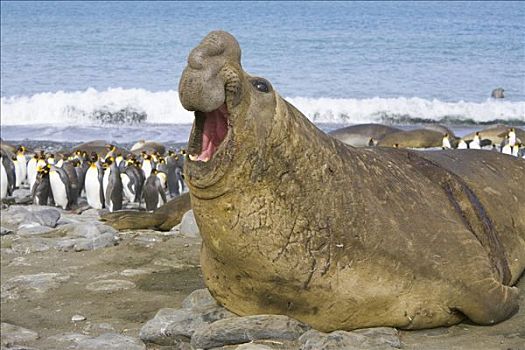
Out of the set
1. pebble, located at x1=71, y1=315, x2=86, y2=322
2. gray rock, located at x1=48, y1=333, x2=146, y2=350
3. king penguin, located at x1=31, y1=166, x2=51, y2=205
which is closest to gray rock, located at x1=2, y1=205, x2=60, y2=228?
pebble, located at x1=71, y1=315, x2=86, y2=322

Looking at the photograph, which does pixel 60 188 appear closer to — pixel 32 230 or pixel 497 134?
pixel 32 230

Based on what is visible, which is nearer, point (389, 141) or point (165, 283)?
point (165, 283)

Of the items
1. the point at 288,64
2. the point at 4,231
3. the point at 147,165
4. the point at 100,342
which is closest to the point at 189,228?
the point at 4,231

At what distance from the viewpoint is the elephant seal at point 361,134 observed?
Result: 2171 cm

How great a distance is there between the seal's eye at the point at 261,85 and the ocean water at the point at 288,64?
21.1m

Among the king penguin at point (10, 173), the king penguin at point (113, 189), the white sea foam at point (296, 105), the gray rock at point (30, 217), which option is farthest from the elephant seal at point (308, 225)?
the white sea foam at point (296, 105)

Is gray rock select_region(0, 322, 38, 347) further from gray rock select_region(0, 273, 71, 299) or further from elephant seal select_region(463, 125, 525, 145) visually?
elephant seal select_region(463, 125, 525, 145)

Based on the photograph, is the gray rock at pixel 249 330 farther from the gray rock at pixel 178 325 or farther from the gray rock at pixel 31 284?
the gray rock at pixel 31 284

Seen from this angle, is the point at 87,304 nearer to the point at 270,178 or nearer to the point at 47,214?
the point at 270,178

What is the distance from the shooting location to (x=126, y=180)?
1450 centimetres

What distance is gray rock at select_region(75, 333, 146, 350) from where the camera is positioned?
5.05 m

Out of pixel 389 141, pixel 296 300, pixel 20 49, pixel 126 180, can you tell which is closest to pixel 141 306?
pixel 296 300

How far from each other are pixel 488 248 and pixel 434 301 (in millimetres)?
780

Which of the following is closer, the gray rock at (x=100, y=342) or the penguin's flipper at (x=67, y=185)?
the gray rock at (x=100, y=342)
